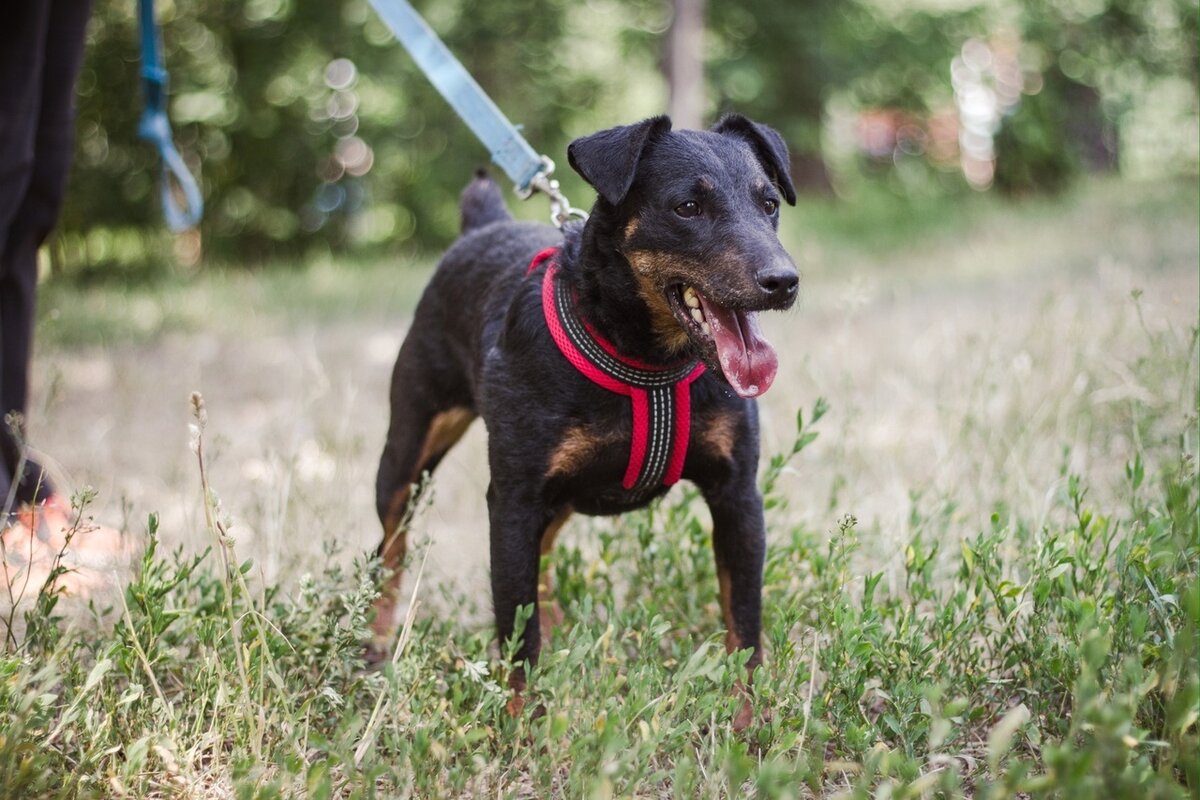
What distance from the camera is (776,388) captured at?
19.5 ft

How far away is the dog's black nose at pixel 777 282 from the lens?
103 inches

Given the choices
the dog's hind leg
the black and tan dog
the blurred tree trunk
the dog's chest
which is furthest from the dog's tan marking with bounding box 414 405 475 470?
the blurred tree trunk

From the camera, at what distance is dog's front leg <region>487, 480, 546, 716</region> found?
9.57ft

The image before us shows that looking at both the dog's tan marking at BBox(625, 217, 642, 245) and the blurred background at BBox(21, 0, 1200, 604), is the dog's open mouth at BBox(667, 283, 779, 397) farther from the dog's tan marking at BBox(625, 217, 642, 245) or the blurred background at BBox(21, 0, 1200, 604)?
the blurred background at BBox(21, 0, 1200, 604)

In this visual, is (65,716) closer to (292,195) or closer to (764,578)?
(764,578)

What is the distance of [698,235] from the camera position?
2832 mm

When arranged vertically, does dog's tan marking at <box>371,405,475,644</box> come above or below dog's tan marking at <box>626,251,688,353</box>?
below

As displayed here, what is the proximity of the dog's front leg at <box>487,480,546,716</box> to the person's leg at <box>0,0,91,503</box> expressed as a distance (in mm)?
2057

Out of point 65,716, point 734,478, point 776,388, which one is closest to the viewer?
point 65,716

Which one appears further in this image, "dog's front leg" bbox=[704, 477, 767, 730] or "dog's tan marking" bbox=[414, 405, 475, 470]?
"dog's tan marking" bbox=[414, 405, 475, 470]

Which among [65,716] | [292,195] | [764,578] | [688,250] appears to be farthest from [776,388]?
[292,195]

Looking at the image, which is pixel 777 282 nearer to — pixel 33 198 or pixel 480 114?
pixel 480 114

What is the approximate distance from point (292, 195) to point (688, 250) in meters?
14.1

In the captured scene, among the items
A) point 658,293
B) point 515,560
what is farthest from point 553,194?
point 515,560
